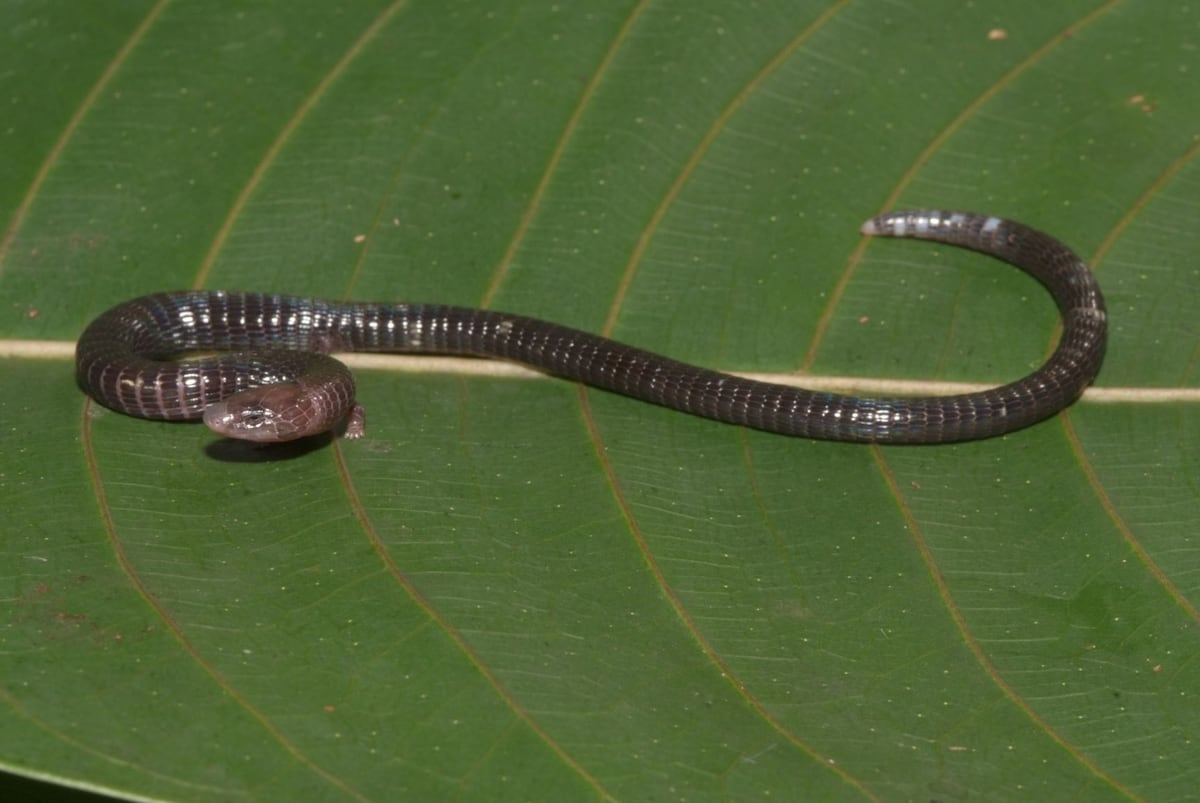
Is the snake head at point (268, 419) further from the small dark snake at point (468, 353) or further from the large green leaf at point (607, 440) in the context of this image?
the large green leaf at point (607, 440)

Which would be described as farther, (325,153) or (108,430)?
(325,153)

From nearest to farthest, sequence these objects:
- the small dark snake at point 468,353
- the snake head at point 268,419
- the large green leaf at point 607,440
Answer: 1. the large green leaf at point 607,440
2. the snake head at point 268,419
3. the small dark snake at point 468,353

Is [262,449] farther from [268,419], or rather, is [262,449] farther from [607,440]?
[607,440]

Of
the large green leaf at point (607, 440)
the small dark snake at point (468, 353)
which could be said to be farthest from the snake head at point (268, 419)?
the large green leaf at point (607, 440)

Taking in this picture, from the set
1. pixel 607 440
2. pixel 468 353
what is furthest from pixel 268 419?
pixel 607 440

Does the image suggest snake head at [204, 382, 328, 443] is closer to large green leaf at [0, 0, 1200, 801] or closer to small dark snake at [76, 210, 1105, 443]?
small dark snake at [76, 210, 1105, 443]

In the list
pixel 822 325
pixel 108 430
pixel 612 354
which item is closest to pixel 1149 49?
pixel 822 325

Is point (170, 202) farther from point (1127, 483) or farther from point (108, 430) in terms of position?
point (1127, 483)
